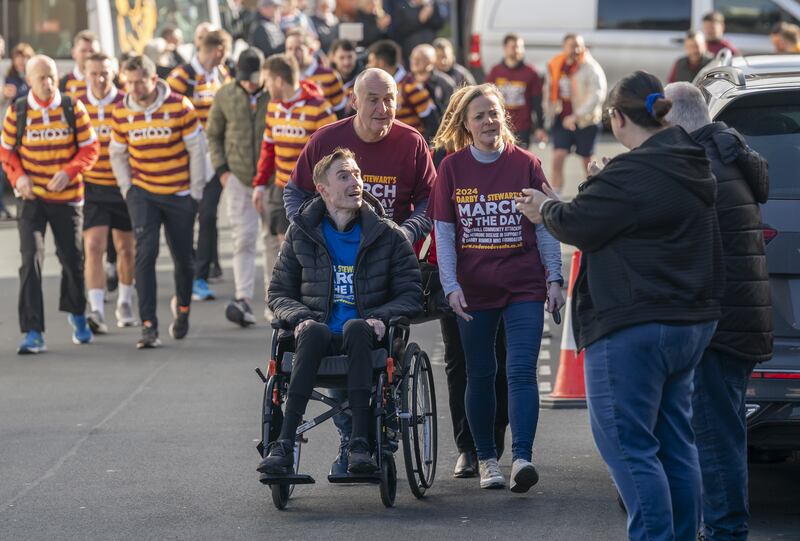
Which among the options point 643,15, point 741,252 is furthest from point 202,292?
point 643,15

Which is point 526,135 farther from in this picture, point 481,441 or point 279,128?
point 481,441

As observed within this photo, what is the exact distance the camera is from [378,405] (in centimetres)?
676

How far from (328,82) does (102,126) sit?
A: 2084 mm

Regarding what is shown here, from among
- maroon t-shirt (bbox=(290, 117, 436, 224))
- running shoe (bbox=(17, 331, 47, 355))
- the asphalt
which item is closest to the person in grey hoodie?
the asphalt

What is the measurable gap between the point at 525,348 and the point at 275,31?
12932 mm

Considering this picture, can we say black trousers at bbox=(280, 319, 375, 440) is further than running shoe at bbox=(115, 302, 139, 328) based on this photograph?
No

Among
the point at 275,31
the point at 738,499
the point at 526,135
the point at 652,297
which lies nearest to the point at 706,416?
the point at 738,499

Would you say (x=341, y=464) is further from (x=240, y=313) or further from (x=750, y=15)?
(x=750, y=15)

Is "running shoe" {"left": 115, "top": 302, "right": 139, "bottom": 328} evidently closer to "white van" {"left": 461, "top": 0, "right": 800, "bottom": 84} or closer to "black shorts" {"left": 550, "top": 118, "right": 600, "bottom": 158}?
"black shorts" {"left": 550, "top": 118, "right": 600, "bottom": 158}

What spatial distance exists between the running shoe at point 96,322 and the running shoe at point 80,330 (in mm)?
329

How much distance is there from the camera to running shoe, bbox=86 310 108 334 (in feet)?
39.3

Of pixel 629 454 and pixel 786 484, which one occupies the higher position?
pixel 629 454

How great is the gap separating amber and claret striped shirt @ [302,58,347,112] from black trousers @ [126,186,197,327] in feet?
7.89

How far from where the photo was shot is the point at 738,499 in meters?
5.85
